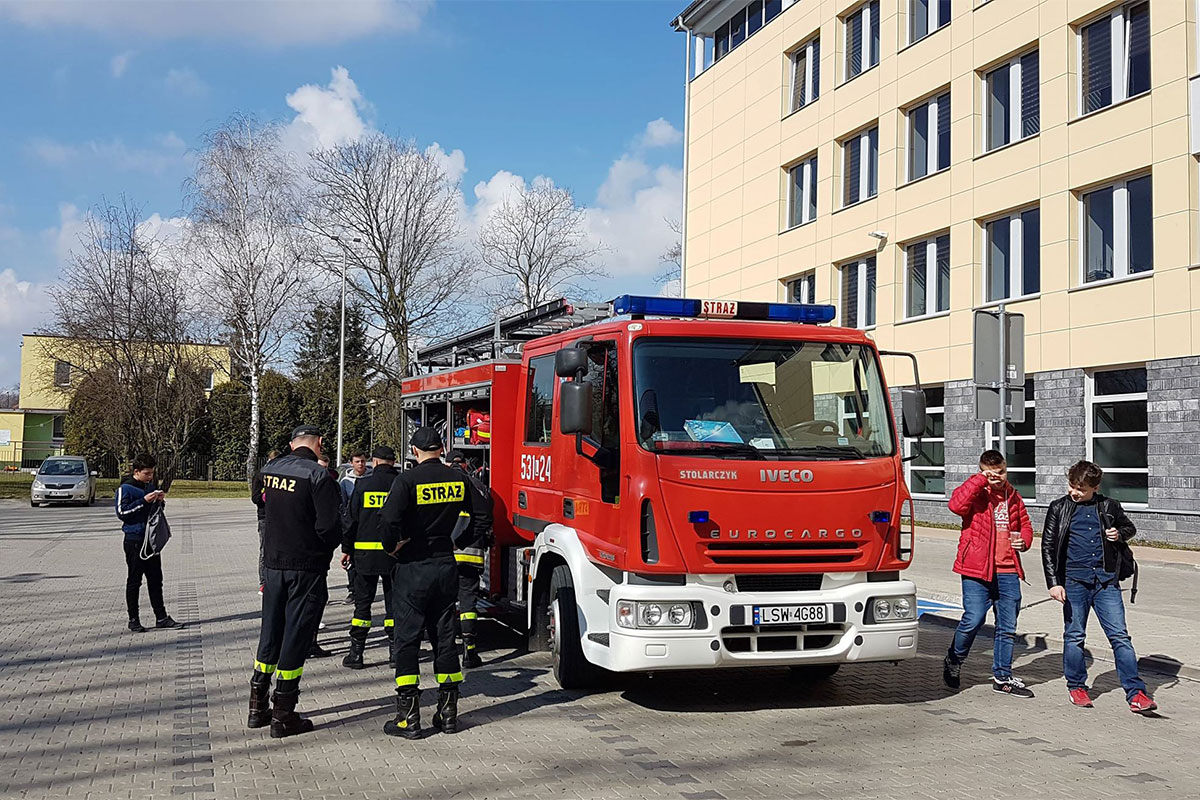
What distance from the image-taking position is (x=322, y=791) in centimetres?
556

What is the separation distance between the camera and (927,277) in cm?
2648

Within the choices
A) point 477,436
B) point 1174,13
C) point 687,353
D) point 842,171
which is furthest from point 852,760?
point 842,171

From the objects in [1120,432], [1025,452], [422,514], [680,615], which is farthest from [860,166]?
[422,514]

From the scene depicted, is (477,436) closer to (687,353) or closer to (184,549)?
(687,353)

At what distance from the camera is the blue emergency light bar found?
25.9ft

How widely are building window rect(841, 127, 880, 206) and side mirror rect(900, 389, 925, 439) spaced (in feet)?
70.6

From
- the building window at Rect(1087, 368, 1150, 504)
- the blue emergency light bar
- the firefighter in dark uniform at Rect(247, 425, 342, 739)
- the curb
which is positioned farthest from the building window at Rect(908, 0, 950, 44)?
the firefighter in dark uniform at Rect(247, 425, 342, 739)

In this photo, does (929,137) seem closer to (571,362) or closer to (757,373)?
(757,373)

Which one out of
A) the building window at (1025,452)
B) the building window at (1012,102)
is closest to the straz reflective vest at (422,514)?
the building window at (1025,452)

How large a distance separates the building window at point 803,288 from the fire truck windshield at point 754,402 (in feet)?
77.7

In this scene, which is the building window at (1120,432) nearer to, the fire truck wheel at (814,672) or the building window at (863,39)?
the building window at (863,39)

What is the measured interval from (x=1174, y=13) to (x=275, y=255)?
3130 centimetres

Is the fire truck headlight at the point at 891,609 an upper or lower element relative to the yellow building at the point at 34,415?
lower

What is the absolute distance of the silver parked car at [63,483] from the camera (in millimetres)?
33469
